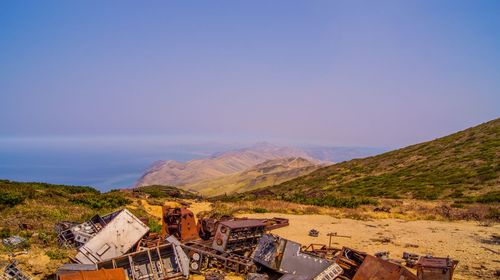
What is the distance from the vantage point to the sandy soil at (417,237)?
12.8m

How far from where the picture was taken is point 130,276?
9562mm

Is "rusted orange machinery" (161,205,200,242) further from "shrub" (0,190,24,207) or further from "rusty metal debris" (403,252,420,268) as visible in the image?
"shrub" (0,190,24,207)

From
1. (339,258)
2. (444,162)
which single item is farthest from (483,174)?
(339,258)

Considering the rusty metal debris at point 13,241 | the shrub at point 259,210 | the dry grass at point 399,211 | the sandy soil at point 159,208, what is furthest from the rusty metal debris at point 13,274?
the shrub at point 259,210

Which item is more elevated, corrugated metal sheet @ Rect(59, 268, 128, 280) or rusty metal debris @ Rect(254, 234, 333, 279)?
corrugated metal sheet @ Rect(59, 268, 128, 280)

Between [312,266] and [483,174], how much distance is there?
99.1 feet

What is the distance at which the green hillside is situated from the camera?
99.8ft

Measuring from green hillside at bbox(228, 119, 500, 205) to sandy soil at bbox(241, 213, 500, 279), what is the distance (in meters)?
7.83

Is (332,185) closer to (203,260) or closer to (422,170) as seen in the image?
(422,170)

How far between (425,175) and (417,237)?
25.1m

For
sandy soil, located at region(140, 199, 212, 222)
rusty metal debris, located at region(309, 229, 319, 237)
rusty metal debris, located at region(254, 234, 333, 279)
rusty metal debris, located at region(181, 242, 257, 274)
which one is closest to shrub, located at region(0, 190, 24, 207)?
sandy soil, located at region(140, 199, 212, 222)

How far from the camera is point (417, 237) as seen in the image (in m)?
16.6

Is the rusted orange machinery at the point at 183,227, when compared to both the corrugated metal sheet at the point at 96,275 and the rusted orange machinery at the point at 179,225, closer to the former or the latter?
the rusted orange machinery at the point at 179,225

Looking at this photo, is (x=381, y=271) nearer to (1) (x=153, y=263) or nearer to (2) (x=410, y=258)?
(2) (x=410, y=258)
